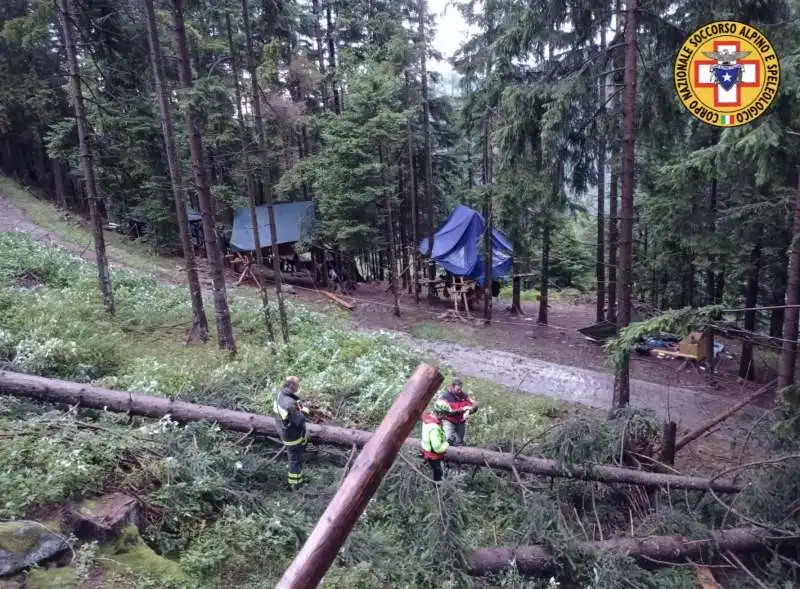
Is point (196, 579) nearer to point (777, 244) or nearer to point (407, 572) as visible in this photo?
point (407, 572)

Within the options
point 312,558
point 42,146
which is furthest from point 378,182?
point 42,146

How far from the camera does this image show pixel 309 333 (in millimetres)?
14641

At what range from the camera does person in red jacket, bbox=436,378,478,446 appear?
7.96 meters

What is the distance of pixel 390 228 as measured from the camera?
62.2 ft

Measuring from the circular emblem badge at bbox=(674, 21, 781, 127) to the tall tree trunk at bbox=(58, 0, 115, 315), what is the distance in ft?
40.9

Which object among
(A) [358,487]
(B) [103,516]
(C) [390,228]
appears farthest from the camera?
(C) [390,228]

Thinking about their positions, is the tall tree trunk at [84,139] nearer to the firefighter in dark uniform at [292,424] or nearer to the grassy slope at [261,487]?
the grassy slope at [261,487]

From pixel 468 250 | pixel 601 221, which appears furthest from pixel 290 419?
pixel 468 250

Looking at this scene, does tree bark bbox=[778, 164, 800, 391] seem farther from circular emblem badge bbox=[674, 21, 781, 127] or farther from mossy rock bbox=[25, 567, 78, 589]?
mossy rock bbox=[25, 567, 78, 589]

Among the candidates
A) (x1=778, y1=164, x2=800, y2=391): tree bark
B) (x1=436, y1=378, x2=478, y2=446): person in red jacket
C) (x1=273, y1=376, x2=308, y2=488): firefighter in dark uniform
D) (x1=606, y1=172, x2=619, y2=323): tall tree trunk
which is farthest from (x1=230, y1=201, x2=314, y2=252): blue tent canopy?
(x1=778, y1=164, x2=800, y2=391): tree bark

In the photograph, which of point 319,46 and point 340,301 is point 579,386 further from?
point 319,46

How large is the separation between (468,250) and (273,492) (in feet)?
50.2

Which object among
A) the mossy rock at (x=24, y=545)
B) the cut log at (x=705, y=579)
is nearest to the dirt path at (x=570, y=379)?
the cut log at (x=705, y=579)

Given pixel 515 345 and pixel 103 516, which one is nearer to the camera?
pixel 103 516
